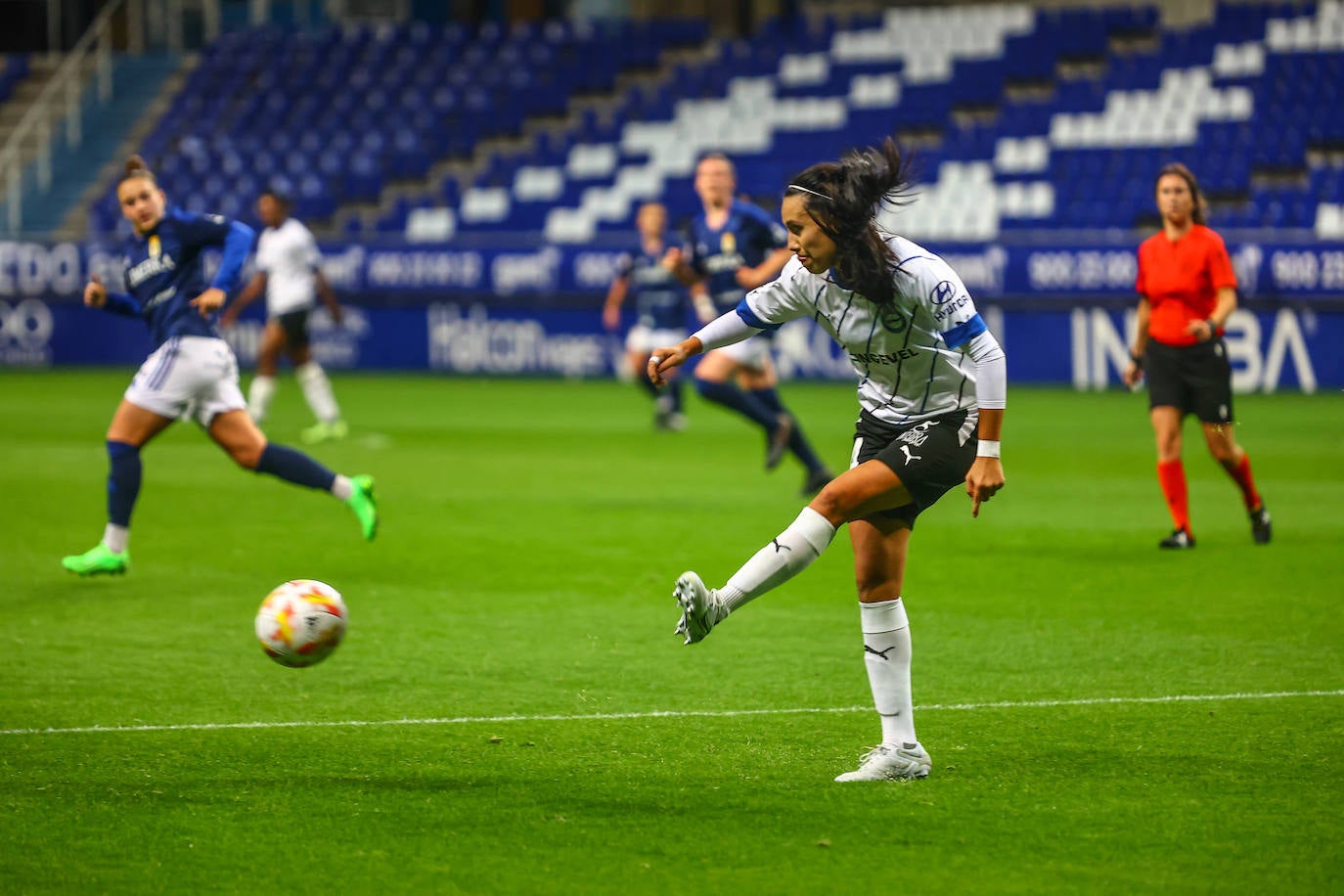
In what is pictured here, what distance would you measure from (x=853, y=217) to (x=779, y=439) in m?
8.13

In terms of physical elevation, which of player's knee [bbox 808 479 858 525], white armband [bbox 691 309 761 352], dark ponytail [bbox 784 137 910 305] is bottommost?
player's knee [bbox 808 479 858 525]

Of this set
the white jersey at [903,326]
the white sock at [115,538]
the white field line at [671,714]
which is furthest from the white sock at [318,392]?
the white jersey at [903,326]

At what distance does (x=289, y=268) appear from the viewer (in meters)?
18.9

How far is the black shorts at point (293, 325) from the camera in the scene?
18656mm

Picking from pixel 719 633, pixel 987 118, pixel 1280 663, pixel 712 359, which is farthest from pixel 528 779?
pixel 987 118

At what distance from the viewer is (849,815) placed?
549cm

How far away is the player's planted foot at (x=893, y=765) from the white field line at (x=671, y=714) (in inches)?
39.6

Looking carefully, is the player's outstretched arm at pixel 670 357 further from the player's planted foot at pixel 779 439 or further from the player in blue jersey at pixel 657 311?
the player in blue jersey at pixel 657 311

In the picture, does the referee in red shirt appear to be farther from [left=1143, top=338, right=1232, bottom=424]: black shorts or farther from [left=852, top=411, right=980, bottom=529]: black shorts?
[left=852, top=411, right=980, bottom=529]: black shorts

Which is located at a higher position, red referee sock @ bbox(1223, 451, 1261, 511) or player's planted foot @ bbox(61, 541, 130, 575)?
red referee sock @ bbox(1223, 451, 1261, 511)

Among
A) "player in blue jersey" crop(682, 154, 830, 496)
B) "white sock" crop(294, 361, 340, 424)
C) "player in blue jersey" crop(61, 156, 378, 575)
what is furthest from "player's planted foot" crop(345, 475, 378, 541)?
"white sock" crop(294, 361, 340, 424)

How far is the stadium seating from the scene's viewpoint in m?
25.2

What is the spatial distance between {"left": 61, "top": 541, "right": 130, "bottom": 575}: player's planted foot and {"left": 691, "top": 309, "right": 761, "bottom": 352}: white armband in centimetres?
508

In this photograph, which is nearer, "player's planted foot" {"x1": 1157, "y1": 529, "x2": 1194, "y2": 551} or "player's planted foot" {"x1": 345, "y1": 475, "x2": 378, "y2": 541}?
"player's planted foot" {"x1": 345, "y1": 475, "x2": 378, "y2": 541}
